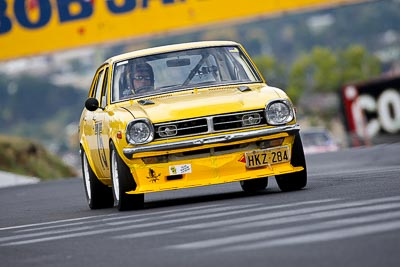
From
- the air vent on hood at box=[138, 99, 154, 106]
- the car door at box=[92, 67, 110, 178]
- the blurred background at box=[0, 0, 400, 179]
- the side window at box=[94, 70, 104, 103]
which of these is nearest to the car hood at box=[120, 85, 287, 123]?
the air vent on hood at box=[138, 99, 154, 106]

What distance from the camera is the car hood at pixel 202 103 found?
46.0ft

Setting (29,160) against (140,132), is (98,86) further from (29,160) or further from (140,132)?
(29,160)

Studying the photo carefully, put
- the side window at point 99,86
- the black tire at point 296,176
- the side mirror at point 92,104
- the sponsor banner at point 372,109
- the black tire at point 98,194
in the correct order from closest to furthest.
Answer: the black tire at point 296,176, the side mirror at point 92,104, the black tire at point 98,194, the side window at point 99,86, the sponsor banner at point 372,109

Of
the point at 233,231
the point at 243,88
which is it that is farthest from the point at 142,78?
the point at 233,231

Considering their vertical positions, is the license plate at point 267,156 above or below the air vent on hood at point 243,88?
below

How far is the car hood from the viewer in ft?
46.0

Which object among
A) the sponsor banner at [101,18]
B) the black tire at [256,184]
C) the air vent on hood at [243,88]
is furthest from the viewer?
the sponsor banner at [101,18]

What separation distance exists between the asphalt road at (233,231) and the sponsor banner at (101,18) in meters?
28.2

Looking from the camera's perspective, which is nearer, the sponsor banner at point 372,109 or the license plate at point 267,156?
the license plate at point 267,156

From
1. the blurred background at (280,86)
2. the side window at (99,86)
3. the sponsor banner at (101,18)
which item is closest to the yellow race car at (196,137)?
the side window at (99,86)

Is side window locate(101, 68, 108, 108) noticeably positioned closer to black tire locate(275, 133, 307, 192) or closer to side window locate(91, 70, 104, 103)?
side window locate(91, 70, 104, 103)

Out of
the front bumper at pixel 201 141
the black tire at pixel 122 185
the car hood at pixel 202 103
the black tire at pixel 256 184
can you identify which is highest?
the car hood at pixel 202 103

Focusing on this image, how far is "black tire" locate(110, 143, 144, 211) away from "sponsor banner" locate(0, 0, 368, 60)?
29.4m

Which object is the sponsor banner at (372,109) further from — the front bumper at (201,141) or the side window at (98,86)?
the front bumper at (201,141)
